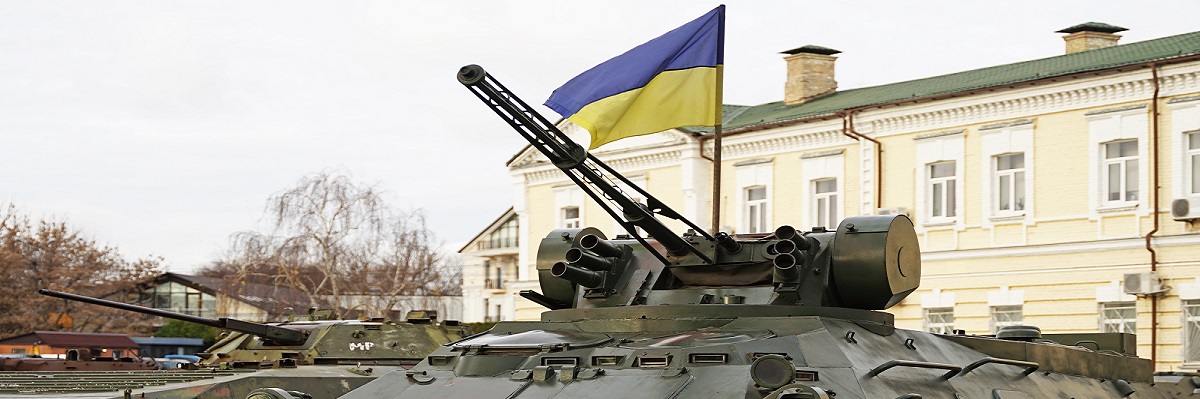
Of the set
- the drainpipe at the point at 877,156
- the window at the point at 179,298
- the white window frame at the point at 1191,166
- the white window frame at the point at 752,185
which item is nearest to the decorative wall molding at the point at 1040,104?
the drainpipe at the point at 877,156

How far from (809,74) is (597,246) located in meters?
25.6

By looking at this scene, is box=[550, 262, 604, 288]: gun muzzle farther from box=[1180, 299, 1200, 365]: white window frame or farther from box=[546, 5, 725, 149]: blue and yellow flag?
box=[1180, 299, 1200, 365]: white window frame

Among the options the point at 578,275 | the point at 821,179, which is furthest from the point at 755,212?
the point at 578,275

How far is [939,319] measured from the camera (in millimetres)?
33375

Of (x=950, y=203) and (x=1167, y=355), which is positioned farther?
(x=950, y=203)

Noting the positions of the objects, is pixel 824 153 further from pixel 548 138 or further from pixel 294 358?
pixel 548 138

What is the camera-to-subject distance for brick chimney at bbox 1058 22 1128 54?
110ft

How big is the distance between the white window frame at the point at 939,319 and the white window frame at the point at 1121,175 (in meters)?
4.39

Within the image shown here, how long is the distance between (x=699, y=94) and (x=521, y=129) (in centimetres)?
370

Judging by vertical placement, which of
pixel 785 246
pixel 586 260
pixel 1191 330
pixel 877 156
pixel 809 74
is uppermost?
pixel 809 74

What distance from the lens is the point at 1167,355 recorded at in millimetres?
29484

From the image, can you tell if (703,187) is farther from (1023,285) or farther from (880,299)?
(880,299)

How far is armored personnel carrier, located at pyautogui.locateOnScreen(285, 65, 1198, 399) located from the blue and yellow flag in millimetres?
1131

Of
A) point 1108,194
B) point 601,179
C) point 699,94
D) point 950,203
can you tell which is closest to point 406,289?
point 950,203
